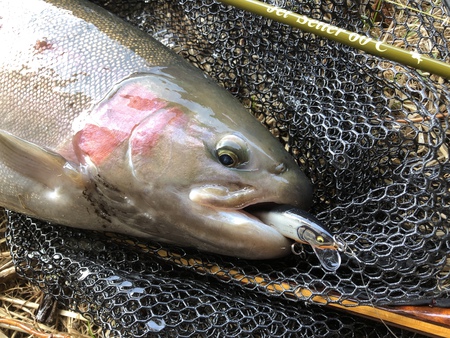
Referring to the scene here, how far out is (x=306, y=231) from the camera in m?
1.77

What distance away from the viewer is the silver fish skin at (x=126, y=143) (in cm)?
181

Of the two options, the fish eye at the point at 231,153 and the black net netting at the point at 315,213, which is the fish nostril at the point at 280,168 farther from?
the black net netting at the point at 315,213

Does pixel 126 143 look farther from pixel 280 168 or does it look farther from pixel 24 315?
pixel 24 315

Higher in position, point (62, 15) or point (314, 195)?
point (62, 15)

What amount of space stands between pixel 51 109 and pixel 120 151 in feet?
1.19

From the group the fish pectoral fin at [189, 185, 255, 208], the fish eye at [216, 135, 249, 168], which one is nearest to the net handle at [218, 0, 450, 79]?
the fish eye at [216, 135, 249, 168]

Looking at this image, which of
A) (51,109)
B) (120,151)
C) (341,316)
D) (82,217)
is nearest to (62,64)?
(51,109)

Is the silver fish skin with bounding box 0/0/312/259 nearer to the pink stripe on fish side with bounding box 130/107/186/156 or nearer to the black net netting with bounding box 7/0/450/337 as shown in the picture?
the pink stripe on fish side with bounding box 130/107/186/156

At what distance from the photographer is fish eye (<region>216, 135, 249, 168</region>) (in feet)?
5.93

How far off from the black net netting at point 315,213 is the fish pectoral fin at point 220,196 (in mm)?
333

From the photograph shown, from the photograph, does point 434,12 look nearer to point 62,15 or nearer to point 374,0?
point 374,0

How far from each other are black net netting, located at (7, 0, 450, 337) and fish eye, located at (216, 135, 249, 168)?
Answer: 0.36m

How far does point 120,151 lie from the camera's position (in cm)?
183

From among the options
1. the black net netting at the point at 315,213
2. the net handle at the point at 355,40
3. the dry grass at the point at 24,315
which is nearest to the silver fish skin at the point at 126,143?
the black net netting at the point at 315,213
